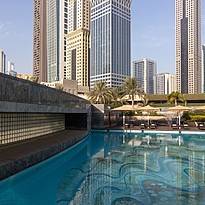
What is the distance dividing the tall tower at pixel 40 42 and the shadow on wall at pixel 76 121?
104819 mm

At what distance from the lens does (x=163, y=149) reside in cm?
1427

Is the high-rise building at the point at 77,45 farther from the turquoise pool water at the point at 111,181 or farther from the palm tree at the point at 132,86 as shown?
the turquoise pool water at the point at 111,181

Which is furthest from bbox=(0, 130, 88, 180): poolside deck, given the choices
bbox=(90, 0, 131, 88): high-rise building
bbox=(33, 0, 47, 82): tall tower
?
bbox=(33, 0, 47, 82): tall tower

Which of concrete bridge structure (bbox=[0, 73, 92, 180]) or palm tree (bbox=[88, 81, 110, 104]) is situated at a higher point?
palm tree (bbox=[88, 81, 110, 104])

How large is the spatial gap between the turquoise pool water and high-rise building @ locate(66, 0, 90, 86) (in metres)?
104

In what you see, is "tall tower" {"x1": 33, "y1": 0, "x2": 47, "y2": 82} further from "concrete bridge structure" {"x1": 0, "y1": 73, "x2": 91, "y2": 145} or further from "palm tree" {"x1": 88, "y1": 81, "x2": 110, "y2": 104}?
"concrete bridge structure" {"x1": 0, "y1": 73, "x2": 91, "y2": 145}

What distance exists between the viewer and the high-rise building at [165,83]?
116 meters

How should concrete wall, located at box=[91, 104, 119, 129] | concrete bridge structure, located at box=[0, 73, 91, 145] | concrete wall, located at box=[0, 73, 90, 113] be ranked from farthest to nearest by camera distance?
concrete wall, located at box=[91, 104, 119, 129] < concrete bridge structure, located at box=[0, 73, 91, 145] < concrete wall, located at box=[0, 73, 90, 113]

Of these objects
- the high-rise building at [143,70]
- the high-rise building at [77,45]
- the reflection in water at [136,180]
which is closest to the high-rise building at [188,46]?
the high-rise building at [143,70]

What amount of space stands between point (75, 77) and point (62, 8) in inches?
1386

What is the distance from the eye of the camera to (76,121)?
21562 millimetres

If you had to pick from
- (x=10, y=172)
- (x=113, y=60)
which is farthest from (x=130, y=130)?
(x=113, y=60)

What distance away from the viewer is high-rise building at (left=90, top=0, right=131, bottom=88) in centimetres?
12219

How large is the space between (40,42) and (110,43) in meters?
36.5
